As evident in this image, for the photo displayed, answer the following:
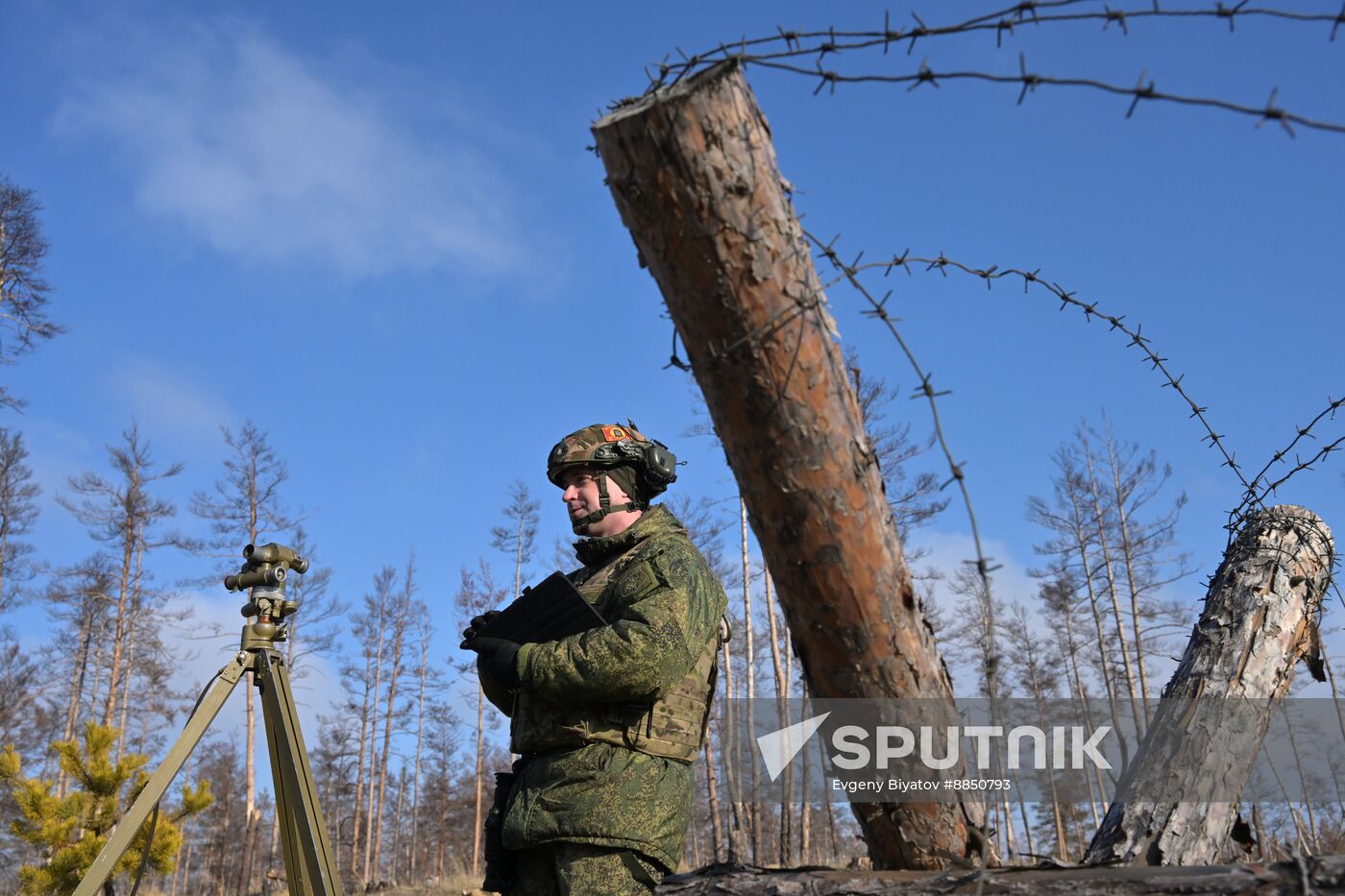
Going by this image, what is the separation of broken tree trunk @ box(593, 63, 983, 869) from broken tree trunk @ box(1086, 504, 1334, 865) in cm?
100

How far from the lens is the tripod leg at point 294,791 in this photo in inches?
128

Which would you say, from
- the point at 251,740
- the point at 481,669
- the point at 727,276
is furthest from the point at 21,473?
the point at 727,276

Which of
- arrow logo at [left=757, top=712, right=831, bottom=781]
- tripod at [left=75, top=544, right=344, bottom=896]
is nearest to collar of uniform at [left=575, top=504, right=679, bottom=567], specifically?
tripod at [left=75, top=544, right=344, bottom=896]

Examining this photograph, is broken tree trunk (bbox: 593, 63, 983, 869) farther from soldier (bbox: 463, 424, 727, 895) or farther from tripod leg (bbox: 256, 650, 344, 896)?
tripod leg (bbox: 256, 650, 344, 896)

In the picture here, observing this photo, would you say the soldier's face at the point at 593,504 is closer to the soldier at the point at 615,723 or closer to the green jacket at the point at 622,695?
the soldier at the point at 615,723

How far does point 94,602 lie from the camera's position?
21969 millimetres

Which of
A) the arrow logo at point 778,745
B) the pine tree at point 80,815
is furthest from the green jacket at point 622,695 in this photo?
the arrow logo at point 778,745

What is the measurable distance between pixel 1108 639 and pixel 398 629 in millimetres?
19601

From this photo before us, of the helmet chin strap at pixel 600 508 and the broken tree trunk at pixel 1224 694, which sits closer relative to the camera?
the broken tree trunk at pixel 1224 694

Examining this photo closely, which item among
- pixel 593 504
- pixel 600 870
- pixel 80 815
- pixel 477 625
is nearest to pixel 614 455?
pixel 593 504

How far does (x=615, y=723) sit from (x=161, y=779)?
169 centimetres

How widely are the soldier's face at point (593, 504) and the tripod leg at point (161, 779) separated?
1458mm

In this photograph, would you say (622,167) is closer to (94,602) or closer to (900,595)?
(900,595)

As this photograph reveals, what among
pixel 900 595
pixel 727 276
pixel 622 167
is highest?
pixel 622 167
